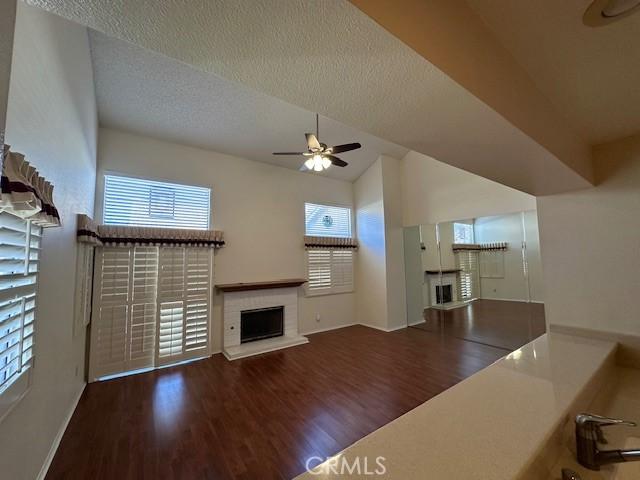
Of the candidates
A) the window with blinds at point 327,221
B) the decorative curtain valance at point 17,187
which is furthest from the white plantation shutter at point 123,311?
the window with blinds at point 327,221

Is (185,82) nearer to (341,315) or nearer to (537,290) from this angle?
(341,315)

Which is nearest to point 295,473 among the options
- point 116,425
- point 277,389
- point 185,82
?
point 277,389

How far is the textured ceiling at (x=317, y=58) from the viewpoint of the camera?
1.85ft

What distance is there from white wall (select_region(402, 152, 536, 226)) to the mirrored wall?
0.17 m

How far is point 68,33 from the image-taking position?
202cm

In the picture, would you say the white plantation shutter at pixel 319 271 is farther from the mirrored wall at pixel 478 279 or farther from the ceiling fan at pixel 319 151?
the ceiling fan at pixel 319 151

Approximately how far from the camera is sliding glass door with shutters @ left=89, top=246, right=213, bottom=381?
10.9ft

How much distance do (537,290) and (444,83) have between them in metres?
4.33

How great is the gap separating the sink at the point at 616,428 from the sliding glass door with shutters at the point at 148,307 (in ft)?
13.5

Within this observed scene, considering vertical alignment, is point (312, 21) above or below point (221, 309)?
above

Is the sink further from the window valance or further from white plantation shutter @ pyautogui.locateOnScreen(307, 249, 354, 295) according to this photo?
white plantation shutter @ pyautogui.locateOnScreen(307, 249, 354, 295)

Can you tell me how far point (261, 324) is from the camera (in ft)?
15.3

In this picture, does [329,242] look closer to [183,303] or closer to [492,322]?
[183,303]

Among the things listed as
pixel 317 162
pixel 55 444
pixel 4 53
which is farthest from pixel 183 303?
pixel 4 53
